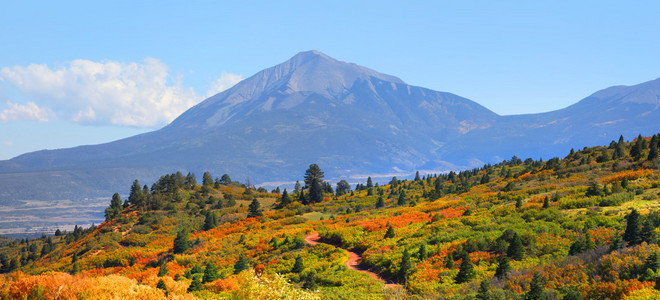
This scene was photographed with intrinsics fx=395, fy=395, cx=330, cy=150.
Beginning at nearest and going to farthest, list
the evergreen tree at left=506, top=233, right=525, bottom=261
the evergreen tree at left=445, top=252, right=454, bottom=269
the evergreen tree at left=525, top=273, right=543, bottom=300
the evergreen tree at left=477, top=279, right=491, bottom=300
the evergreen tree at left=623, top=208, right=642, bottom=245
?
the evergreen tree at left=525, top=273, right=543, bottom=300 < the evergreen tree at left=477, top=279, right=491, bottom=300 < the evergreen tree at left=623, top=208, right=642, bottom=245 < the evergreen tree at left=506, top=233, right=525, bottom=261 < the evergreen tree at left=445, top=252, right=454, bottom=269

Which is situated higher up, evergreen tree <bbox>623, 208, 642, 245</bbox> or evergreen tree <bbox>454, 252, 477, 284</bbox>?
evergreen tree <bbox>623, 208, 642, 245</bbox>

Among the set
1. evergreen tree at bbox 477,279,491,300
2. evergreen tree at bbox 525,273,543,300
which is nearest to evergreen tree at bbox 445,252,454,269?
evergreen tree at bbox 477,279,491,300

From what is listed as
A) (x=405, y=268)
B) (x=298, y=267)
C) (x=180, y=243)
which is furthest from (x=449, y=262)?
(x=180, y=243)

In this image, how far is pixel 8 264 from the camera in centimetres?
6138

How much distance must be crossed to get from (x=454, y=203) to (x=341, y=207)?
23.2 meters

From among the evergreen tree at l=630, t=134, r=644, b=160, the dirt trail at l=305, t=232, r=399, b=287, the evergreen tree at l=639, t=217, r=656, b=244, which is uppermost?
the evergreen tree at l=630, t=134, r=644, b=160

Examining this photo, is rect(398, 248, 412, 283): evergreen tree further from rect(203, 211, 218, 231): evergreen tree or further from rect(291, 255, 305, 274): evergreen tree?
rect(203, 211, 218, 231): evergreen tree

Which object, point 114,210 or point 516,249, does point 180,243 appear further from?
point 114,210

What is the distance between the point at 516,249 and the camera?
20328 mm

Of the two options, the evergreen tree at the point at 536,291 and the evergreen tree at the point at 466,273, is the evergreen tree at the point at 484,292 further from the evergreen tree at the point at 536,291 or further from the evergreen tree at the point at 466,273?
the evergreen tree at the point at 466,273

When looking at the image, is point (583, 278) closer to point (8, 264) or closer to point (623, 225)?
point (623, 225)

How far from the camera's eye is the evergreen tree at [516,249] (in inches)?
796

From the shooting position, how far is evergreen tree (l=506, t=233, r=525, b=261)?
2022 centimetres

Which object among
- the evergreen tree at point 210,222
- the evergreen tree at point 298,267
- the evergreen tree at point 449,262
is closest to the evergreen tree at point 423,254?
the evergreen tree at point 449,262
